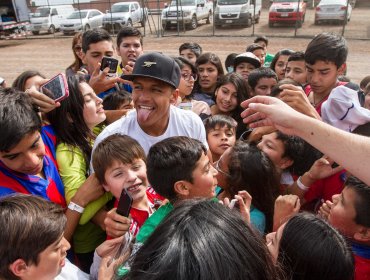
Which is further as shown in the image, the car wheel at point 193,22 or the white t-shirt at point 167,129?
the car wheel at point 193,22

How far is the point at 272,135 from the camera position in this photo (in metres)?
2.89

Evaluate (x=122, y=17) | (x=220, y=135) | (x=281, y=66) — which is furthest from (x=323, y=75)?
(x=122, y=17)

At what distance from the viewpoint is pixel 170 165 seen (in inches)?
82.9

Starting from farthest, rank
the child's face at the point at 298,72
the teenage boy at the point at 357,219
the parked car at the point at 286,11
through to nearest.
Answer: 1. the parked car at the point at 286,11
2. the child's face at the point at 298,72
3. the teenage boy at the point at 357,219

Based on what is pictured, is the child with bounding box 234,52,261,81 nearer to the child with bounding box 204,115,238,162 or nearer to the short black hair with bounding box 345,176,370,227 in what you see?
the child with bounding box 204,115,238,162

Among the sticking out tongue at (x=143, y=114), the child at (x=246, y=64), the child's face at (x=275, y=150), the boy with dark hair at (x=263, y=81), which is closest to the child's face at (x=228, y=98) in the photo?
the boy with dark hair at (x=263, y=81)

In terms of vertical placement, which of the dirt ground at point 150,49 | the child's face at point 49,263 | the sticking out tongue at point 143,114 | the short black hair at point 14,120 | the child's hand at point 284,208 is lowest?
A: the dirt ground at point 150,49

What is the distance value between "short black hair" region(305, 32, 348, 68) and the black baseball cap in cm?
143

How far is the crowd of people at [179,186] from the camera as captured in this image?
3.48 ft

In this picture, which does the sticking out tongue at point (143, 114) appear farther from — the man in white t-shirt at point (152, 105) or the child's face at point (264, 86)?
the child's face at point (264, 86)

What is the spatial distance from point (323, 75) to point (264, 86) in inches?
50.9

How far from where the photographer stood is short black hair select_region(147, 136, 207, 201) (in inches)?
83.0

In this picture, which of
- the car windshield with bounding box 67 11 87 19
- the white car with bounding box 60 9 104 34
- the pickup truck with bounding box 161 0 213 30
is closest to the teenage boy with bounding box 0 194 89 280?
the pickup truck with bounding box 161 0 213 30

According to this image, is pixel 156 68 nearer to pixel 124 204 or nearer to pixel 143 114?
pixel 143 114
